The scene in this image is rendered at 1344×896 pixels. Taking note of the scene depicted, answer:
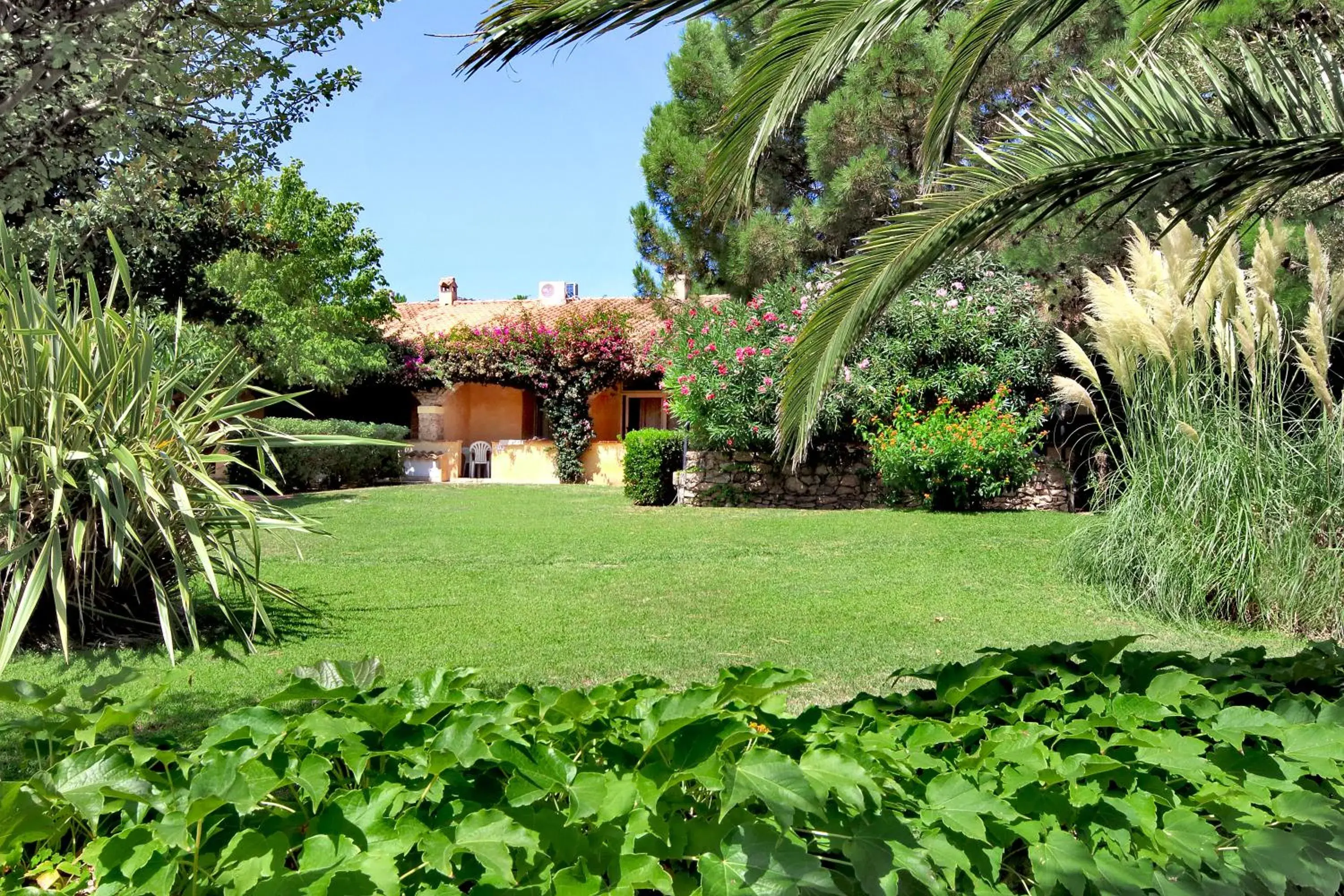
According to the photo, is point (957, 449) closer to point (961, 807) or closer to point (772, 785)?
point (961, 807)

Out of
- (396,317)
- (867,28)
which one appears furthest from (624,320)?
(867,28)

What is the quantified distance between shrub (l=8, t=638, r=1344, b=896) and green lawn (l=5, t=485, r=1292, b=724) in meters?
2.36

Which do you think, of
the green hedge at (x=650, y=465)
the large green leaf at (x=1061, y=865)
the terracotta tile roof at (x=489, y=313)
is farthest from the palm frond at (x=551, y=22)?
the terracotta tile roof at (x=489, y=313)

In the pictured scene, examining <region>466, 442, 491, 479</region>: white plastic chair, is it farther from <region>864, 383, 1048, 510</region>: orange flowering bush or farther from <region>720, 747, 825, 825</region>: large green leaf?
<region>720, 747, 825, 825</region>: large green leaf

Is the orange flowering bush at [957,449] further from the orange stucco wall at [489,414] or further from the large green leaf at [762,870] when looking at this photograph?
the orange stucco wall at [489,414]

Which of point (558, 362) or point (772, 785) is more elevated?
point (558, 362)

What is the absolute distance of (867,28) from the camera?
3389 mm

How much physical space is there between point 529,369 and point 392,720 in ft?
64.2

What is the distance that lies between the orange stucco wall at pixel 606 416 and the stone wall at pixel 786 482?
9.76 meters

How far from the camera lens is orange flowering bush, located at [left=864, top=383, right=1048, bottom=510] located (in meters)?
11.7

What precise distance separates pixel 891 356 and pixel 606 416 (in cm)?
1206

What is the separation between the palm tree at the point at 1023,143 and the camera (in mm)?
3473

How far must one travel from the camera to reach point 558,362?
21.0 metres

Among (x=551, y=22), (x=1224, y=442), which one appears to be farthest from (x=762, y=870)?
(x=1224, y=442)
